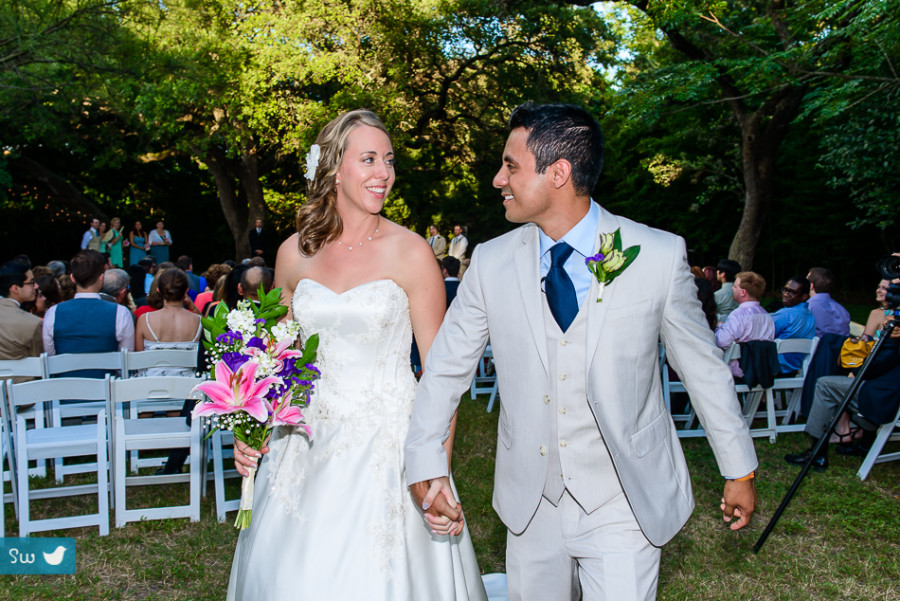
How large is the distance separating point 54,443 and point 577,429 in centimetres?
418

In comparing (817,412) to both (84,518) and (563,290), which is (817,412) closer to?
(563,290)

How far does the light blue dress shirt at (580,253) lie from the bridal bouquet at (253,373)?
1.01 m

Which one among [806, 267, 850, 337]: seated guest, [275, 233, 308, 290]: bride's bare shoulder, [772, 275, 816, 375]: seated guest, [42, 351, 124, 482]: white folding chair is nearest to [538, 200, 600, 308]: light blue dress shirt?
[275, 233, 308, 290]: bride's bare shoulder

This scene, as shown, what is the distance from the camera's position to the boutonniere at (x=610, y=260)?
7.70 feet

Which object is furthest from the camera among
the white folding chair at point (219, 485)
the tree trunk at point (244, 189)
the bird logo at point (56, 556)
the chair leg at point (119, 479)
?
the tree trunk at point (244, 189)

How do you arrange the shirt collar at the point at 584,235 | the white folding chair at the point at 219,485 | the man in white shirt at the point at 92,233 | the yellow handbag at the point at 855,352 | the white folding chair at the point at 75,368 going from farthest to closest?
1. the man in white shirt at the point at 92,233
2. the yellow handbag at the point at 855,352
3. the white folding chair at the point at 75,368
4. the white folding chair at the point at 219,485
5. the shirt collar at the point at 584,235

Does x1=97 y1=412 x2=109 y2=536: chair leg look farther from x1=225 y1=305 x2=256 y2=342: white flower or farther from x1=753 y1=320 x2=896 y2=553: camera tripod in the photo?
x1=753 y1=320 x2=896 y2=553: camera tripod

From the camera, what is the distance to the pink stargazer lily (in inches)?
106

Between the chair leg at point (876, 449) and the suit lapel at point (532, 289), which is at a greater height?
the suit lapel at point (532, 289)

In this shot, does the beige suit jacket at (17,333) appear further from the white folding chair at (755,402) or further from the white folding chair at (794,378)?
the white folding chair at (794,378)

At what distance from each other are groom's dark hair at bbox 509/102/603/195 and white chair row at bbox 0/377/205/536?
3.16 metres

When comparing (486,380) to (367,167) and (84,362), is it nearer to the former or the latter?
(84,362)

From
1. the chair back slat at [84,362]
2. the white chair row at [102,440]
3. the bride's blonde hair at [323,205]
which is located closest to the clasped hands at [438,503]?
the bride's blonde hair at [323,205]

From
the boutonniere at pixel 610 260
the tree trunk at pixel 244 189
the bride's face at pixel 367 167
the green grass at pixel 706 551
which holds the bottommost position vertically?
the green grass at pixel 706 551
